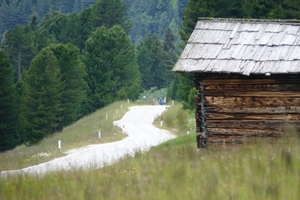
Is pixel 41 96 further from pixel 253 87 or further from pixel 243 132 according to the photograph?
pixel 253 87

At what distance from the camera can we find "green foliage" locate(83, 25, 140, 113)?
67.9 metres

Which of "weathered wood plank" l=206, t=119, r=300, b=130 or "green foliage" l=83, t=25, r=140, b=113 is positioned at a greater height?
"green foliage" l=83, t=25, r=140, b=113

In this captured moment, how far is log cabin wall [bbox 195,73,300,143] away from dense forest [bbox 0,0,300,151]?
19.0 m

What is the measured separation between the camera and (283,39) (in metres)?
16.3

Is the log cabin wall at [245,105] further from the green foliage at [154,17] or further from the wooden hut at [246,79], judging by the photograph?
the green foliage at [154,17]

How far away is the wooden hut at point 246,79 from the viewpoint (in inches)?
619

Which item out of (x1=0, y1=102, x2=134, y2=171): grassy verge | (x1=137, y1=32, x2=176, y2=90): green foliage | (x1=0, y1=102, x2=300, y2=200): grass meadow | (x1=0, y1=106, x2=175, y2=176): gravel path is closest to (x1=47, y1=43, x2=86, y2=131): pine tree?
(x1=0, y1=102, x2=134, y2=171): grassy verge

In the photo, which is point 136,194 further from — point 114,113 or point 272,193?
point 114,113

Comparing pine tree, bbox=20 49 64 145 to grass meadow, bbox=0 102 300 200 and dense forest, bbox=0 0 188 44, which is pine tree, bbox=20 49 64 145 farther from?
dense forest, bbox=0 0 188 44

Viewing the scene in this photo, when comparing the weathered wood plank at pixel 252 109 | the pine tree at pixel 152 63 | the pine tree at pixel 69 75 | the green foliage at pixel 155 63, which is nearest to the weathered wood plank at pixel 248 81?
the weathered wood plank at pixel 252 109

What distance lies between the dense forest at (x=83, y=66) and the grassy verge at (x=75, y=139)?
4.30m

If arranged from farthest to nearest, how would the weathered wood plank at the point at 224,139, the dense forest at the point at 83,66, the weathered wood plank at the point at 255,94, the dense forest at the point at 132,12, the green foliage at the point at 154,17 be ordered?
the dense forest at the point at 132,12, the green foliage at the point at 154,17, the dense forest at the point at 83,66, the weathered wood plank at the point at 224,139, the weathered wood plank at the point at 255,94

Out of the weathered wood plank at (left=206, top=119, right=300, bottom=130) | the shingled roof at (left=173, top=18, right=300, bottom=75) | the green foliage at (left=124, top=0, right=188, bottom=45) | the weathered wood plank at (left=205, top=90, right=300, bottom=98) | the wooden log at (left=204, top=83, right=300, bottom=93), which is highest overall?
the green foliage at (left=124, top=0, right=188, bottom=45)

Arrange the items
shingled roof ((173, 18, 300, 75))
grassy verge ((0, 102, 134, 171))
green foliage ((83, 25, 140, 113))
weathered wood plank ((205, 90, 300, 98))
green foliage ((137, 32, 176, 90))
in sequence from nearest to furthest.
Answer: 1. shingled roof ((173, 18, 300, 75))
2. weathered wood plank ((205, 90, 300, 98))
3. grassy verge ((0, 102, 134, 171))
4. green foliage ((83, 25, 140, 113))
5. green foliage ((137, 32, 176, 90))
